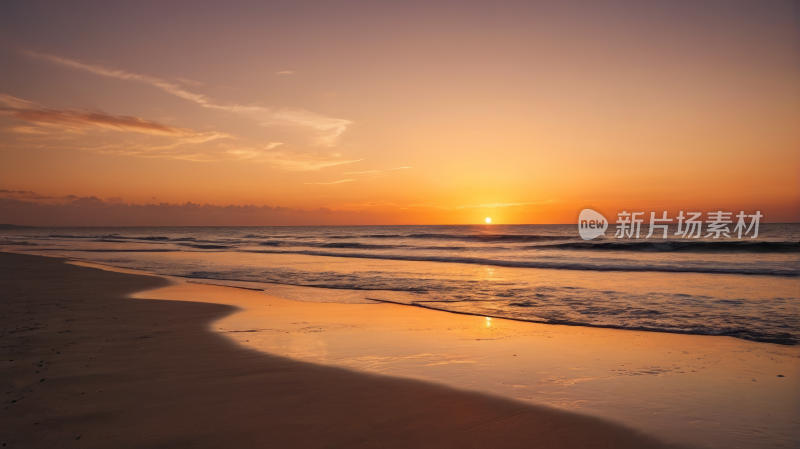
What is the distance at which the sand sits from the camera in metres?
3.66

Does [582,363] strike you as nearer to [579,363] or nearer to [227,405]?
[579,363]

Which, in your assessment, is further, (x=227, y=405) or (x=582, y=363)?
(x=582, y=363)

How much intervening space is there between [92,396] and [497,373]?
4.50 metres

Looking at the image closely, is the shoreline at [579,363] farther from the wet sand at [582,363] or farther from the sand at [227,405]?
the sand at [227,405]

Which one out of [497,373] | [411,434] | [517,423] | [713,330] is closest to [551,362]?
[497,373]

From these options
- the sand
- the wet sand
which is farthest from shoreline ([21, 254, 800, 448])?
the sand

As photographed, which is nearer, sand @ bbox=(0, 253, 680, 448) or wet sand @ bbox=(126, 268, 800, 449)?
sand @ bbox=(0, 253, 680, 448)

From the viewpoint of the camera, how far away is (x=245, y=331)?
7.78 meters

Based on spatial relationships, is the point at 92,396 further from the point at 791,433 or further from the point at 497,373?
the point at 791,433

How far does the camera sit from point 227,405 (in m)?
4.29

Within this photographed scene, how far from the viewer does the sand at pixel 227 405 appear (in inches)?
144

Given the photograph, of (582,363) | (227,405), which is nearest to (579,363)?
(582,363)

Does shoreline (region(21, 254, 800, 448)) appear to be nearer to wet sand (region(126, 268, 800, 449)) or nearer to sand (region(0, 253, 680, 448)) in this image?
wet sand (region(126, 268, 800, 449))

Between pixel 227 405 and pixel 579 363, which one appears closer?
pixel 227 405
